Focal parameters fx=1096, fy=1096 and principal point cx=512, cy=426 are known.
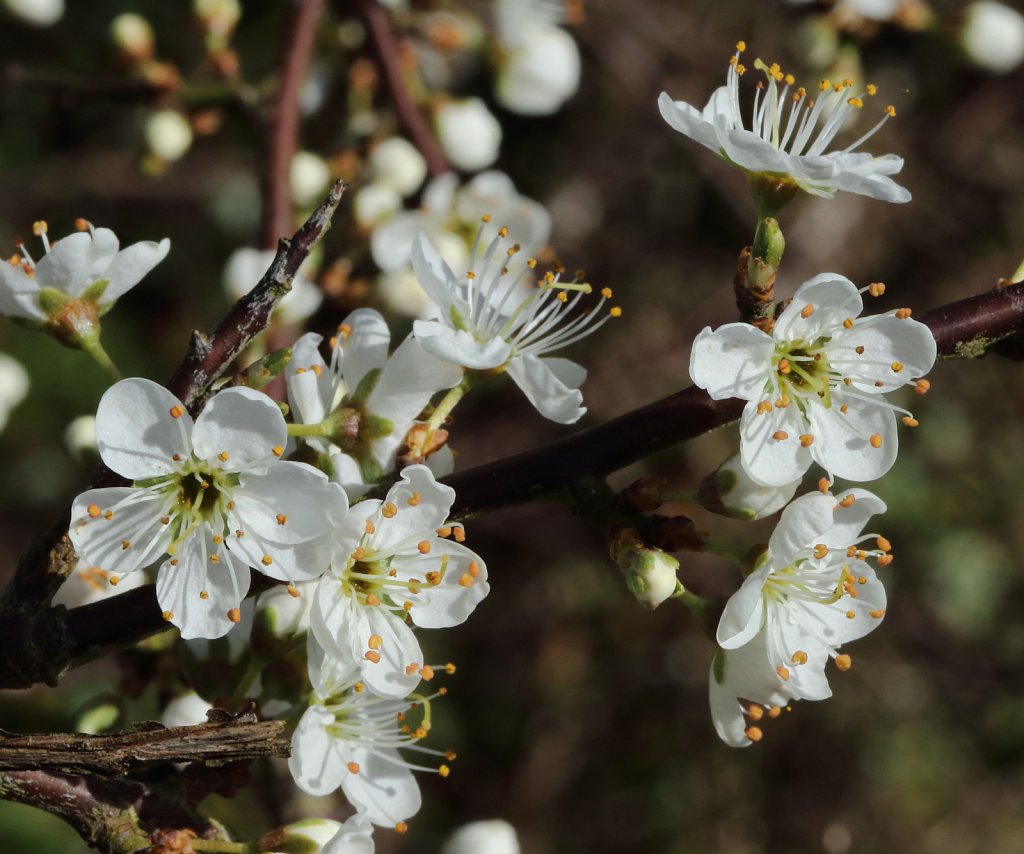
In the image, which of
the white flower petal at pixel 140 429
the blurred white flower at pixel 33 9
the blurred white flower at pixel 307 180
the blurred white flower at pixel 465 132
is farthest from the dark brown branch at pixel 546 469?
the blurred white flower at pixel 33 9

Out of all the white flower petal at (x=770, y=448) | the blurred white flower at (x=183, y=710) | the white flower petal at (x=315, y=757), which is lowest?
the blurred white flower at (x=183, y=710)

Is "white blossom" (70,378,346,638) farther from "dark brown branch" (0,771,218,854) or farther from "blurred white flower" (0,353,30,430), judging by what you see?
"blurred white flower" (0,353,30,430)

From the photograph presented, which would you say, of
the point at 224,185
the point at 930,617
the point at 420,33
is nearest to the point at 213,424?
the point at 420,33

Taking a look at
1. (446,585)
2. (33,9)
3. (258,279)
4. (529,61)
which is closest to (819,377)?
(446,585)

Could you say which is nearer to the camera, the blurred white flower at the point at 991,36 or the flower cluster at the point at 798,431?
the flower cluster at the point at 798,431

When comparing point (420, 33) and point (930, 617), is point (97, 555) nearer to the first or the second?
point (420, 33)

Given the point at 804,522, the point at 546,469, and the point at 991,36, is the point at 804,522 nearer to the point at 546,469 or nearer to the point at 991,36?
the point at 546,469

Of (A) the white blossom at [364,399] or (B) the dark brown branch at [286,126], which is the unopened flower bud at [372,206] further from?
(A) the white blossom at [364,399]

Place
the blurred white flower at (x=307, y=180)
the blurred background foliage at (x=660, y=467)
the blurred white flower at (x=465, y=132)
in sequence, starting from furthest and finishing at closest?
the blurred background foliage at (x=660, y=467) → the blurred white flower at (x=465, y=132) → the blurred white flower at (x=307, y=180)
